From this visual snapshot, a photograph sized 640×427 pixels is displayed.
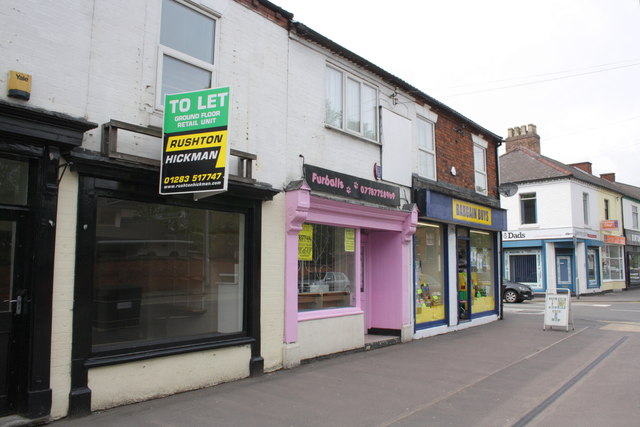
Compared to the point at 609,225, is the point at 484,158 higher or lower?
higher

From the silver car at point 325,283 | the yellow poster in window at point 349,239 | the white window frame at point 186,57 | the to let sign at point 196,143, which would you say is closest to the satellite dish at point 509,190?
the yellow poster in window at point 349,239

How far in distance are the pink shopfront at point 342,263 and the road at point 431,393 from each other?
1.85ft

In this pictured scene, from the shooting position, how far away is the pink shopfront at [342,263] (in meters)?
8.15

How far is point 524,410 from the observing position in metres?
5.93

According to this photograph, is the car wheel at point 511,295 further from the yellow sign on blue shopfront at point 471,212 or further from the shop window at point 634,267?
the shop window at point 634,267

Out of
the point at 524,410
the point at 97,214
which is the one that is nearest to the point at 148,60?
the point at 97,214

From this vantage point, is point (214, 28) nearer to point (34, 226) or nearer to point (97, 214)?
point (97, 214)

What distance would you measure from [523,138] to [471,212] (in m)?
20.6

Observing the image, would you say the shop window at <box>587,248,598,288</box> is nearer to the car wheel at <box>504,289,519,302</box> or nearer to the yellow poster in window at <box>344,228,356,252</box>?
the car wheel at <box>504,289,519,302</box>

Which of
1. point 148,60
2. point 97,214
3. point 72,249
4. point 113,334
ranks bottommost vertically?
point 113,334

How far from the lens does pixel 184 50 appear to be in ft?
22.6

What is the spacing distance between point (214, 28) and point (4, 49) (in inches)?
120

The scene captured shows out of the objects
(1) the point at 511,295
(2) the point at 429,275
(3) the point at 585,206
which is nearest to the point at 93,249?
(2) the point at 429,275

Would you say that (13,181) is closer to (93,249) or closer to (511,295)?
(93,249)
